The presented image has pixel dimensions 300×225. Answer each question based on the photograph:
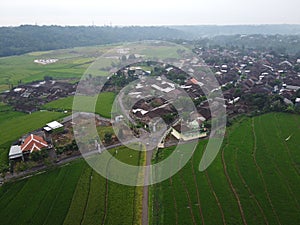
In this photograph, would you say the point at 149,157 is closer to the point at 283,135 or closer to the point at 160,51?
the point at 283,135

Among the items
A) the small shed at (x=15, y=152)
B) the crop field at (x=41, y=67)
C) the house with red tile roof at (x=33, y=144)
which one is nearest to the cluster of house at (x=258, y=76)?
the house with red tile roof at (x=33, y=144)

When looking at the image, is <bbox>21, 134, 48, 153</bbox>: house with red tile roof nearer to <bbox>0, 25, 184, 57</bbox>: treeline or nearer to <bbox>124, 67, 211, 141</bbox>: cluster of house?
<bbox>124, 67, 211, 141</bbox>: cluster of house

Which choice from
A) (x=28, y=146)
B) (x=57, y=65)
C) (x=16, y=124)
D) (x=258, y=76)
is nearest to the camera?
(x=28, y=146)

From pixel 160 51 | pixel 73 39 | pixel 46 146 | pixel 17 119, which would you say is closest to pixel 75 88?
pixel 17 119

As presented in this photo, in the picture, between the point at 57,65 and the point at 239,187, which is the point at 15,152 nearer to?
the point at 239,187

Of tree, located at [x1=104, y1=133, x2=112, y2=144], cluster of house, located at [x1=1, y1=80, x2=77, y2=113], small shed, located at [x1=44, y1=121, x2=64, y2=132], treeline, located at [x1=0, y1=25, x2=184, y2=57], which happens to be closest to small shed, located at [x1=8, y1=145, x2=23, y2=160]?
small shed, located at [x1=44, y1=121, x2=64, y2=132]

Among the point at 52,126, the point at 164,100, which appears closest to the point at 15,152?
the point at 52,126
